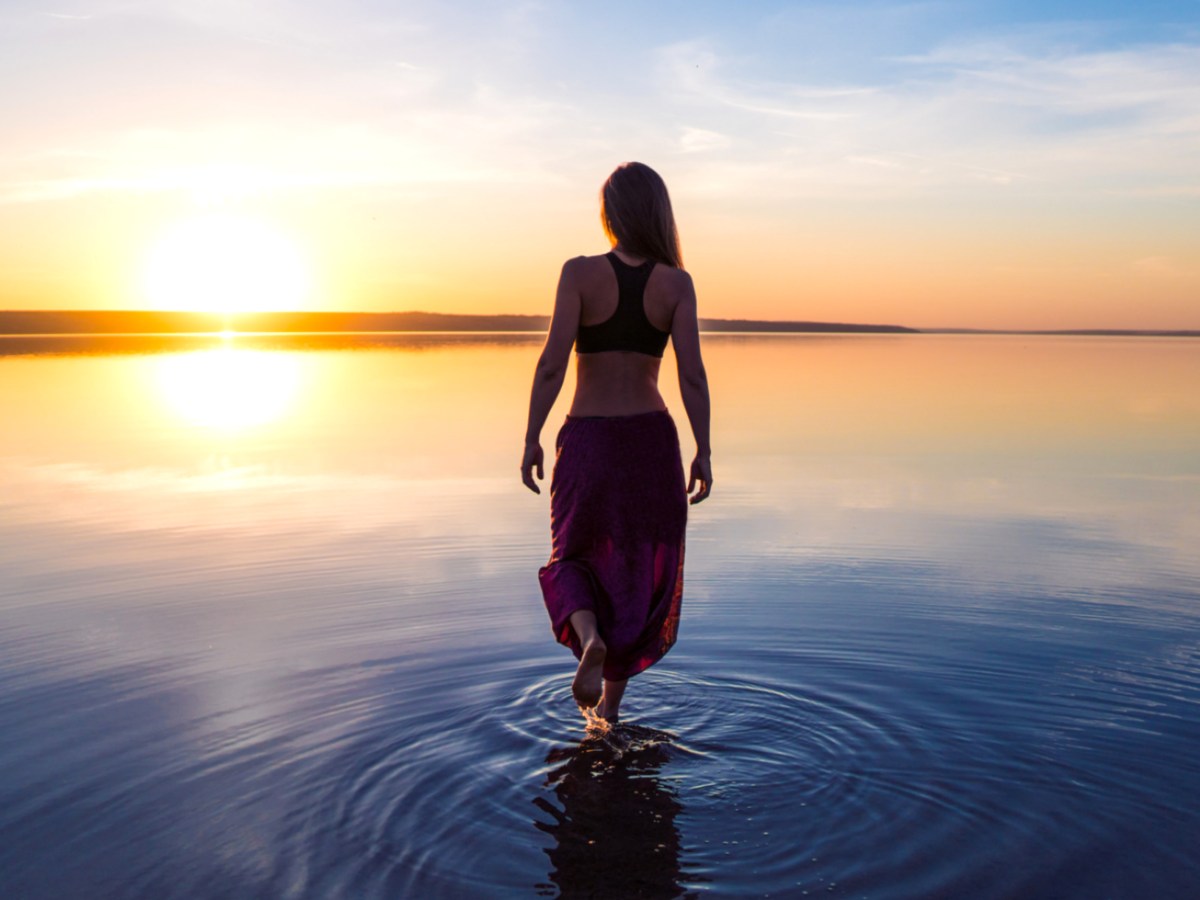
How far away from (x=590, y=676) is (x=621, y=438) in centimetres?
96

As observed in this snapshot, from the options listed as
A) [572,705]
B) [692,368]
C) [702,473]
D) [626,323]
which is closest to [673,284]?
[626,323]

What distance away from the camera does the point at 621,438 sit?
4695mm

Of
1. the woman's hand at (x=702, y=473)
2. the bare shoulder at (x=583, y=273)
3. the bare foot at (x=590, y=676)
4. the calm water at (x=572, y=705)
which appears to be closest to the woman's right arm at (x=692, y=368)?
the woman's hand at (x=702, y=473)

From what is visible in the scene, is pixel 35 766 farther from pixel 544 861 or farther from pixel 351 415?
pixel 351 415

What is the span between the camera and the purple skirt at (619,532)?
15.4 ft

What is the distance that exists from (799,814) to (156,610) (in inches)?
168

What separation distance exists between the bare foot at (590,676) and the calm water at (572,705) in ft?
0.88

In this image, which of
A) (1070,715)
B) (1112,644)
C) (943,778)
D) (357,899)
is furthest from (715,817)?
(1112,644)

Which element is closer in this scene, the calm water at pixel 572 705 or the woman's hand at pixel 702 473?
the calm water at pixel 572 705

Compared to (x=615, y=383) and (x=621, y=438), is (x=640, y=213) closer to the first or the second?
(x=615, y=383)

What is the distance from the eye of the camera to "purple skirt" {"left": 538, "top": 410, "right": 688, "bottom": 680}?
4.70m

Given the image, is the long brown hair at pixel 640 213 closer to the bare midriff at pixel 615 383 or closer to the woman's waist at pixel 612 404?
the bare midriff at pixel 615 383

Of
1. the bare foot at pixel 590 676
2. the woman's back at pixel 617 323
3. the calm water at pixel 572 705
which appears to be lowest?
the calm water at pixel 572 705

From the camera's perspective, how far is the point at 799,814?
12.7 feet
